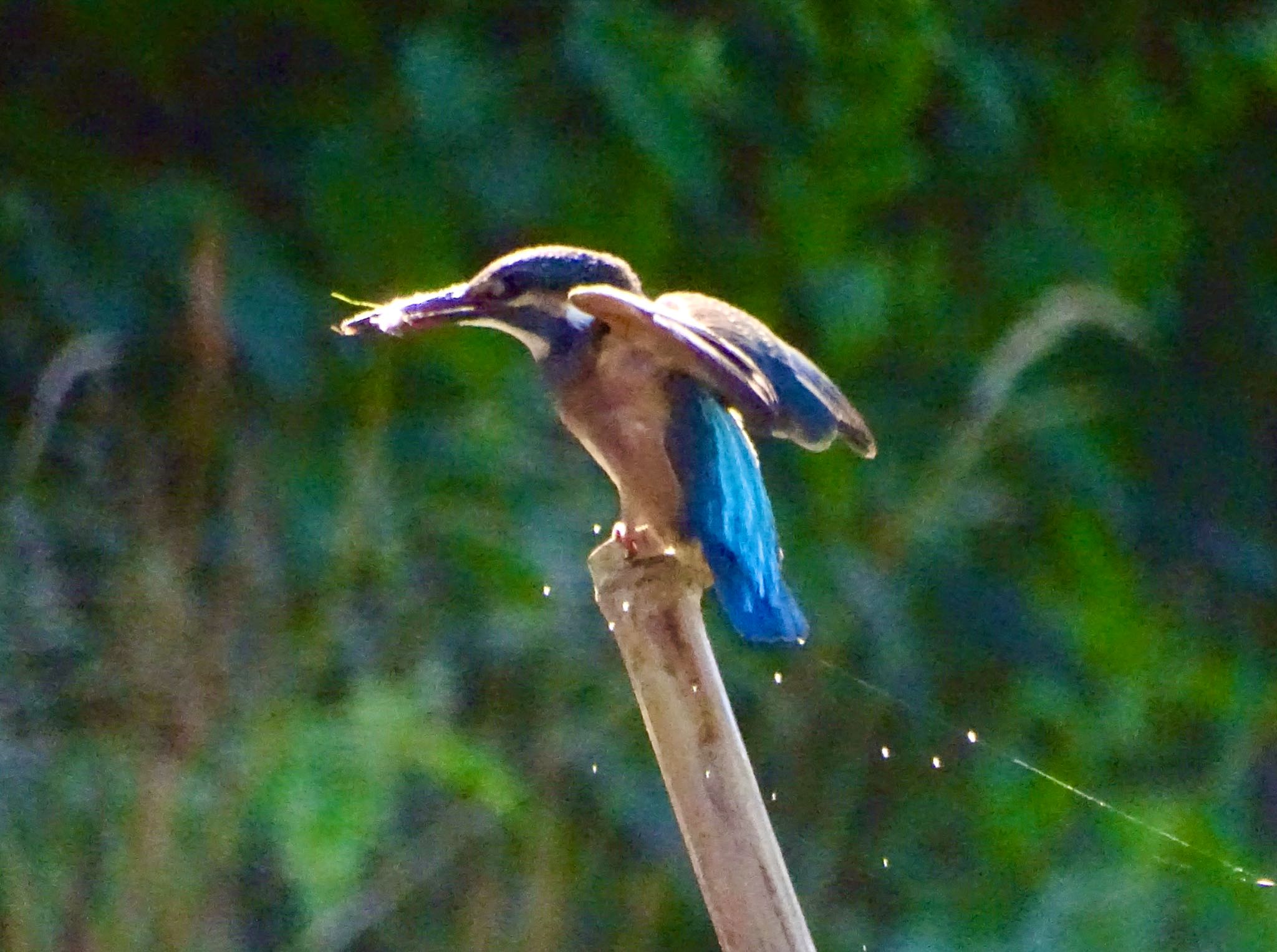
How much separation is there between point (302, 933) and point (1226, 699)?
0.90m

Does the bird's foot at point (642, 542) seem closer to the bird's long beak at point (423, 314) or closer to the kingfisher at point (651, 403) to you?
the kingfisher at point (651, 403)

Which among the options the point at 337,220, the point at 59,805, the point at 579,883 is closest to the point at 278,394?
the point at 337,220

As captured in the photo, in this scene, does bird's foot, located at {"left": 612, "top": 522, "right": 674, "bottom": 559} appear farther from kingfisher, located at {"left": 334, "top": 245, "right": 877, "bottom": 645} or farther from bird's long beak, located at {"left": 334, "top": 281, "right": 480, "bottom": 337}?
bird's long beak, located at {"left": 334, "top": 281, "right": 480, "bottom": 337}

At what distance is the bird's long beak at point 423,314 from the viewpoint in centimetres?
75

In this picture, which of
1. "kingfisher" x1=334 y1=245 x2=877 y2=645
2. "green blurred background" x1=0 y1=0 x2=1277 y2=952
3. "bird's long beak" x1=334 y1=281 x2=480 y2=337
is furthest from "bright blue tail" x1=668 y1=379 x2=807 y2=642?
"green blurred background" x1=0 y1=0 x2=1277 y2=952

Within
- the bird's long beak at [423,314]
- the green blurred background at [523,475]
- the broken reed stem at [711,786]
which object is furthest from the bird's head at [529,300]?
the green blurred background at [523,475]

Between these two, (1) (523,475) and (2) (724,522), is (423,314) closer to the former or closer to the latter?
(2) (724,522)

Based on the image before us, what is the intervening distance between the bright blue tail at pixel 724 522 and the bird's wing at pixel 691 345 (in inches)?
1.7

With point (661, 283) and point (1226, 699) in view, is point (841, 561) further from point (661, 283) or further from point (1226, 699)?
point (1226, 699)

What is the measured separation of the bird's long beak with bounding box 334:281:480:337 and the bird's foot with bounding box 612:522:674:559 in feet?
0.40

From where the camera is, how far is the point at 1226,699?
62.8 inches

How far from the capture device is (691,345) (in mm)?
652

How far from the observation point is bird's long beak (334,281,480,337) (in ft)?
2.45

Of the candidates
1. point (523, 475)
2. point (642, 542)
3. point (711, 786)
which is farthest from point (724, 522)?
point (523, 475)
